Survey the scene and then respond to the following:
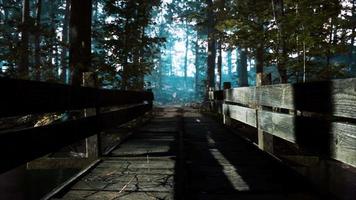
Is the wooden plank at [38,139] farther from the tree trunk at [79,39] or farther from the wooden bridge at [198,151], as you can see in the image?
the tree trunk at [79,39]

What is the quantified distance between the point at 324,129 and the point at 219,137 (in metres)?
5.94

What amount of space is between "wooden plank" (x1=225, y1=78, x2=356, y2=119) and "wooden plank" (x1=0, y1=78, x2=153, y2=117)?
2687 millimetres

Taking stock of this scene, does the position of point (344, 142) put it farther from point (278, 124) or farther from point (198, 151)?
point (198, 151)

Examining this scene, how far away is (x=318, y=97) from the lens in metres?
3.98

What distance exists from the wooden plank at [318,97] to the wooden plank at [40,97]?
2687mm

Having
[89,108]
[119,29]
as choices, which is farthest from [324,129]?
[119,29]

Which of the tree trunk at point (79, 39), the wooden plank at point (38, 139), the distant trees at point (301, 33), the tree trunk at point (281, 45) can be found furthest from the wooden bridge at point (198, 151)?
the tree trunk at point (281, 45)

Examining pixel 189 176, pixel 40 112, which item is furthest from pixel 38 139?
pixel 189 176

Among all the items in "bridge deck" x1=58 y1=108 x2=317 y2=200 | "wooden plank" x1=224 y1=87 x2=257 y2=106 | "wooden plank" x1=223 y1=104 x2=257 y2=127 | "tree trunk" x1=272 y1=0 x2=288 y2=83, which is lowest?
"bridge deck" x1=58 y1=108 x2=317 y2=200

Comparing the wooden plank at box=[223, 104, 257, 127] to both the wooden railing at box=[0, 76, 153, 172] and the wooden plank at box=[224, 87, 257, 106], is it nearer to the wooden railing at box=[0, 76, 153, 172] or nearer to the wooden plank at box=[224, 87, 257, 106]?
the wooden plank at box=[224, 87, 257, 106]

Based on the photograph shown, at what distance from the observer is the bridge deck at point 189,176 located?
13.8 feet

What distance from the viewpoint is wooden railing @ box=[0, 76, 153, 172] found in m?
3.12

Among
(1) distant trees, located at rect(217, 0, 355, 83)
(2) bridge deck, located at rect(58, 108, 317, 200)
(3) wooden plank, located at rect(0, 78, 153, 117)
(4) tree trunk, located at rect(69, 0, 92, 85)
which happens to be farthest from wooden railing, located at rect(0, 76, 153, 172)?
(1) distant trees, located at rect(217, 0, 355, 83)

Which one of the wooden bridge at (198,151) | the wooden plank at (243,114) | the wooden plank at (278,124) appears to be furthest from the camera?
the wooden plank at (243,114)
